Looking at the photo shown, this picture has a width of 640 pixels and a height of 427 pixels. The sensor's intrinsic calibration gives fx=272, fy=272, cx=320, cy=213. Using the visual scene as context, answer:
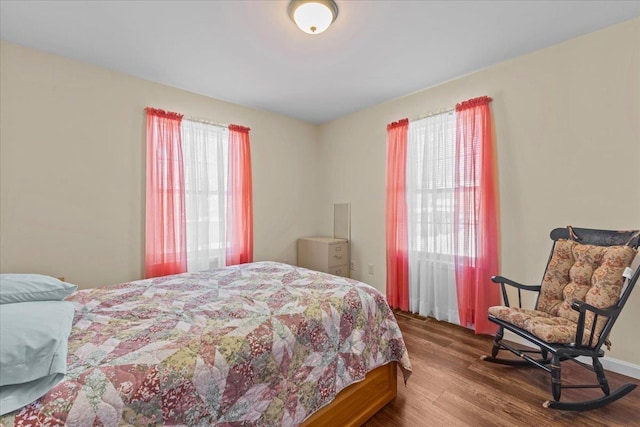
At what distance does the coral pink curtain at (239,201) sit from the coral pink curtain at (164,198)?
0.60 metres

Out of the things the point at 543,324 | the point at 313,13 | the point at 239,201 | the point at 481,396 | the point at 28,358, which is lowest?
the point at 481,396

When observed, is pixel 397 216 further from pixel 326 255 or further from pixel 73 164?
pixel 73 164

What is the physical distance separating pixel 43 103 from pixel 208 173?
1.53 metres

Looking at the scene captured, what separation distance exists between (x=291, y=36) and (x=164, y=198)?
211 cm

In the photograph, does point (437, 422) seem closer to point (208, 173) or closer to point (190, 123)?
point (208, 173)

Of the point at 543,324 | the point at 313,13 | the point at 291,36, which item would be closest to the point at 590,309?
the point at 543,324

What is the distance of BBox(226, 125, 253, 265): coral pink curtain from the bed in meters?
1.46

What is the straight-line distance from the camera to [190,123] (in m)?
3.26

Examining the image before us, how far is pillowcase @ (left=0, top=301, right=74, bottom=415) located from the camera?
2.76 feet

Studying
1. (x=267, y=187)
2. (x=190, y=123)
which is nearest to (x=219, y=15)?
(x=190, y=123)

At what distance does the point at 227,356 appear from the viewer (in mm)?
1155

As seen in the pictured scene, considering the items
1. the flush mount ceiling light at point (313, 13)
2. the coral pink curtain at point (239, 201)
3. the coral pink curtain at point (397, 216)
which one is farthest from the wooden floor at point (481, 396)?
the flush mount ceiling light at point (313, 13)

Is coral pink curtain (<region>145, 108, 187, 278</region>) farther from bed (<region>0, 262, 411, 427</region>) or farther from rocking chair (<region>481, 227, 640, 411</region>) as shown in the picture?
rocking chair (<region>481, 227, 640, 411</region>)

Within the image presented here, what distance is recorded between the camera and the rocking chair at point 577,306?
174 centimetres
